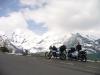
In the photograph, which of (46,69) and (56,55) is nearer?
(46,69)

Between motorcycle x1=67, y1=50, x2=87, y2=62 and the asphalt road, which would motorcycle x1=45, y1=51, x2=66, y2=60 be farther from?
the asphalt road

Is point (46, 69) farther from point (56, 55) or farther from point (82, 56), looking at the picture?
point (56, 55)

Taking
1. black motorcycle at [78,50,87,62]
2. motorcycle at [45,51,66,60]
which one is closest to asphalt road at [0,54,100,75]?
black motorcycle at [78,50,87,62]

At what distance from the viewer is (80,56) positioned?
33.4m

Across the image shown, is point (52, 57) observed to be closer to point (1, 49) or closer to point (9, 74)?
point (9, 74)

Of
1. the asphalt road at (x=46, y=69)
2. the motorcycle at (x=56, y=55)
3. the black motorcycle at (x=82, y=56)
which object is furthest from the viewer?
the motorcycle at (x=56, y=55)

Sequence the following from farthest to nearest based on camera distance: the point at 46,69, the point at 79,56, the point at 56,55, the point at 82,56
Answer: the point at 56,55
the point at 79,56
the point at 82,56
the point at 46,69

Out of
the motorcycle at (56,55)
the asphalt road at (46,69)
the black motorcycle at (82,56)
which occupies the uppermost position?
the motorcycle at (56,55)

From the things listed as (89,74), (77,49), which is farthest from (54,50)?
(89,74)

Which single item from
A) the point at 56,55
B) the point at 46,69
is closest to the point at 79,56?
the point at 56,55

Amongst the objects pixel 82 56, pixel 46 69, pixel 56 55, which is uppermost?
pixel 56 55

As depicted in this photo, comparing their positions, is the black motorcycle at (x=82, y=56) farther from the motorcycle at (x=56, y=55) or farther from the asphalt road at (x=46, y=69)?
the asphalt road at (x=46, y=69)

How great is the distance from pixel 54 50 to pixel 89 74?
2282 centimetres

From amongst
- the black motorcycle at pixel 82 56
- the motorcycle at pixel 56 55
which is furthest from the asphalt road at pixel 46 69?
the motorcycle at pixel 56 55
